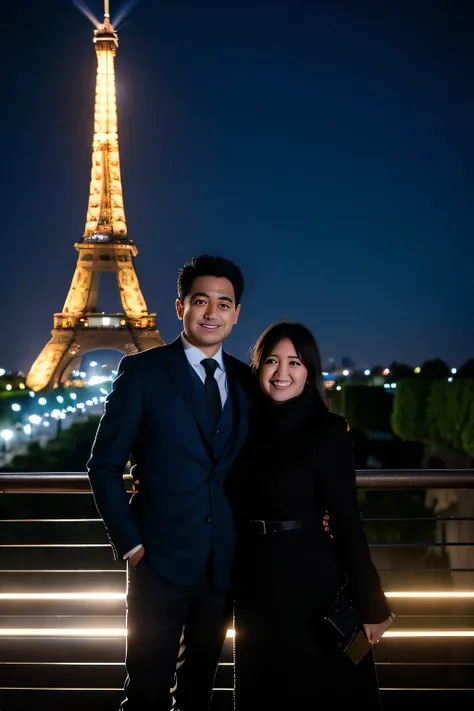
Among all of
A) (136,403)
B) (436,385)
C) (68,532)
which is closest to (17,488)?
(136,403)

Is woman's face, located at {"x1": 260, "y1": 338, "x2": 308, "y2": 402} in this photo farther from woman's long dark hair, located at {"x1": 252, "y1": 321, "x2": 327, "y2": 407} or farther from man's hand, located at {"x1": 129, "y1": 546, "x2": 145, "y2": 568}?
man's hand, located at {"x1": 129, "y1": 546, "x2": 145, "y2": 568}

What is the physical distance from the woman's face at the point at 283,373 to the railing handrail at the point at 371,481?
2.66 feet

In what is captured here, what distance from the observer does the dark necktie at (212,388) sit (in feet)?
7.64

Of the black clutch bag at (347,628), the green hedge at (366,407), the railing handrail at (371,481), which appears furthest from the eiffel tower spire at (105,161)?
the black clutch bag at (347,628)

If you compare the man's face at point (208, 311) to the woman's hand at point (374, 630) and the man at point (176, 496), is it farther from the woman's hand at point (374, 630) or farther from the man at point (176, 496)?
the woman's hand at point (374, 630)

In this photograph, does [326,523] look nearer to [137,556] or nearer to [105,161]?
[137,556]

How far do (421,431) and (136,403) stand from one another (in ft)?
79.8

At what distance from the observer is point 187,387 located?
2295mm

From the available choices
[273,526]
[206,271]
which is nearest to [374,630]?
[273,526]

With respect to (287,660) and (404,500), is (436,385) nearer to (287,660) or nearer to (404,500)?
(404,500)

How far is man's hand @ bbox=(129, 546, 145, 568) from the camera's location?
2162 mm

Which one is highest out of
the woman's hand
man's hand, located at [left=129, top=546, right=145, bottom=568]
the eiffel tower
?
the eiffel tower

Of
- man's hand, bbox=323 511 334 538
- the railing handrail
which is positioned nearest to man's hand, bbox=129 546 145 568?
man's hand, bbox=323 511 334 538

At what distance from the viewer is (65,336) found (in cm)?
3828
